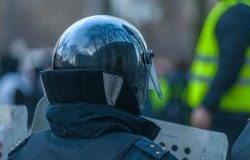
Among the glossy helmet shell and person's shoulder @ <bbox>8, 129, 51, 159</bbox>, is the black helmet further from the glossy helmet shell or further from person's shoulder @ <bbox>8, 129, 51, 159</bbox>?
person's shoulder @ <bbox>8, 129, 51, 159</bbox>

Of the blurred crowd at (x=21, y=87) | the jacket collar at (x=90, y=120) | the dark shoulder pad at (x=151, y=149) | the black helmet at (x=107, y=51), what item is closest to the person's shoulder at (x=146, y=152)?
the dark shoulder pad at (x=151, y=149)

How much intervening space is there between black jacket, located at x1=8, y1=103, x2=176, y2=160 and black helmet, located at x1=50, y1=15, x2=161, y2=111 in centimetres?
14

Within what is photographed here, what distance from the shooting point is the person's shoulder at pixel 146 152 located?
11.9 ft

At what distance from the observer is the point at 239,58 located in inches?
247

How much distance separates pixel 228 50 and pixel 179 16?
43.1 meters

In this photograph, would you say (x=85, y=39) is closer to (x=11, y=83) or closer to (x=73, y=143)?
(x=73, y=143)

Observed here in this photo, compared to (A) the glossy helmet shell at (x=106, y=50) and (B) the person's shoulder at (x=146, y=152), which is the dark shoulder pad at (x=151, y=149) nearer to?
(B) the person's shoulder at (x=146, y=152)

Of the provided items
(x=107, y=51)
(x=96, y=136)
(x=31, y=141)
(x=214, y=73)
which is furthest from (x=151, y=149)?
(x=214, y=73)

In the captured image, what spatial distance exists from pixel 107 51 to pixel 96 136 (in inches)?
13.8

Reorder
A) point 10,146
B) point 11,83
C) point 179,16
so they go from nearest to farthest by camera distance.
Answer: point 10,146 < point 11,83 < point 179,16

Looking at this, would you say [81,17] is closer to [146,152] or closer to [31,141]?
[31,141]

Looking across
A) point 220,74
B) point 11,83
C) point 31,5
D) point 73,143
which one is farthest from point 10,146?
point 31,5

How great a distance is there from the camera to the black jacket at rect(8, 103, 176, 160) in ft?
12.0

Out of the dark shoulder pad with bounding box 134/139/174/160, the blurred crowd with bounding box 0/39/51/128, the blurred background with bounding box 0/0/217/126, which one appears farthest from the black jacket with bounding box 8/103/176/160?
the blurred crowd with bounding box 0/39/51/128
